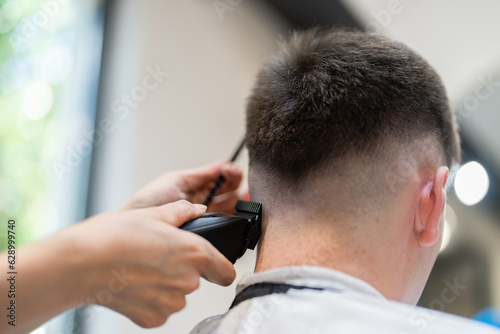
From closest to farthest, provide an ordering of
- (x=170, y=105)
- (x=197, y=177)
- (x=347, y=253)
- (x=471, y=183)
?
(x=347, y=253) → (x=197, y=177) → (x=170, y=105) → (x=471, y=183)

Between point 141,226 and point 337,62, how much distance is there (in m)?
0.52

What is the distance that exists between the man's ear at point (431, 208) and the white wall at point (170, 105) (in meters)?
0.67

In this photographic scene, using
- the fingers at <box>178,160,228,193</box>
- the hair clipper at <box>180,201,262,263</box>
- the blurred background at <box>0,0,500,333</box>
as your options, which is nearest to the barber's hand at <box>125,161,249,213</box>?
the fingers at <box>178,160,228,193</box>

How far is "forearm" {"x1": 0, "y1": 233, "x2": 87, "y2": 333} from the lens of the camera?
0.72 m

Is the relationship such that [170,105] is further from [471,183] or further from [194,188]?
[471,183]

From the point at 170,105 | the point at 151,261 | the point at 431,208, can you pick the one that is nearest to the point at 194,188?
the point at 170,105

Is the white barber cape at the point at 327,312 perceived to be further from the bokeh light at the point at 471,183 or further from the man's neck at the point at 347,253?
the bokeh light at the point at 471,183

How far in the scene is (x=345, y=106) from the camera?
2.80ft

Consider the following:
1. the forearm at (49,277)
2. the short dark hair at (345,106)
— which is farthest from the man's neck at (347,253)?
the forearm at (49,277)

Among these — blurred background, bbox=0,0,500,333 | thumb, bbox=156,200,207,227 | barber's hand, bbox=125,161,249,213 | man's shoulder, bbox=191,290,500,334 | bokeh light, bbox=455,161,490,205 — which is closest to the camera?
man's shoulder, bbox=191,290,500,334

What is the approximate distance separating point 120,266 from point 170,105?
3.53ft

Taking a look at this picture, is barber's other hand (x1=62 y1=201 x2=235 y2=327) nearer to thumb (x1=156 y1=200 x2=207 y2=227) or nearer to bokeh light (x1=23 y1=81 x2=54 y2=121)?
thumb (x1=156 y1=200 x2=207 y2=227)

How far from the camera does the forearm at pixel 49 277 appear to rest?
2.35ft

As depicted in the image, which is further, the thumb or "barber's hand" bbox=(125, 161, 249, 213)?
"barber's hand" bbox=(125, 161, 249, 213)
